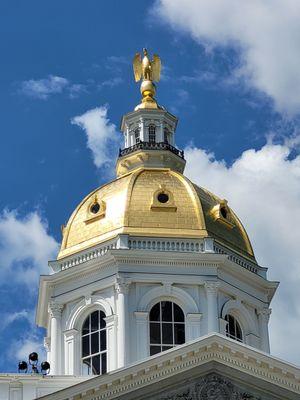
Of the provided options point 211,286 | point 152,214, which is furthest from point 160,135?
point 211,286

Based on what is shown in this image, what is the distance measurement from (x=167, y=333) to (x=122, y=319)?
6.91 ft

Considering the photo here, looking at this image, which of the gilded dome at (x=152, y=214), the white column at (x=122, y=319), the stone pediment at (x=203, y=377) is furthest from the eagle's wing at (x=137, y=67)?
the stone pediment at (x=203, y=377)

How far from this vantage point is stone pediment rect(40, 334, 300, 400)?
5178 cm

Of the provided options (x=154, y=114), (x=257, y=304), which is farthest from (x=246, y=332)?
(x=154, y=114)

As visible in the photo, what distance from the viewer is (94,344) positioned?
208ft

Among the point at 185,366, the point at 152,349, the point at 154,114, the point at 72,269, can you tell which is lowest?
the point at 185,366

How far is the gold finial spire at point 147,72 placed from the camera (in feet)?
243

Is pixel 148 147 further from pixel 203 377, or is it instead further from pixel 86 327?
pixel 203 377

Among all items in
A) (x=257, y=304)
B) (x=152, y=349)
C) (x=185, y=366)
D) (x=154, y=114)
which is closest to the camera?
(x=185, y=366)

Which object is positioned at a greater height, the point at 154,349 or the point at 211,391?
the point at 154,349

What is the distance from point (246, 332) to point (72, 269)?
8147 millimetres

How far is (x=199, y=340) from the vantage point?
52.5 m

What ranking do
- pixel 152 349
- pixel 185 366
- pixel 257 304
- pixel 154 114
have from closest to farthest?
pixel 185 366
pixel 152 349
pixel 257 304
pixel 154 114

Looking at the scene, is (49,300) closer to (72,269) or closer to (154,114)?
(72,269)
